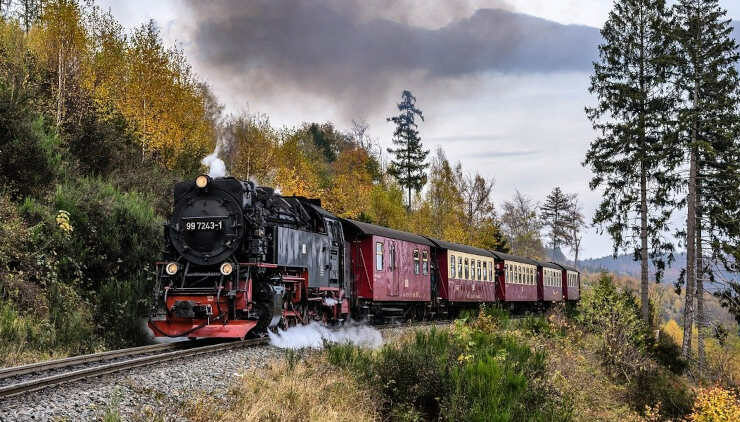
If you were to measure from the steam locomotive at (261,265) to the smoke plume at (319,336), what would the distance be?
0.30 m

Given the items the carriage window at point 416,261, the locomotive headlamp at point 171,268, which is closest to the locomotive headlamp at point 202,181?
the locomotive headlamp at point 171,268

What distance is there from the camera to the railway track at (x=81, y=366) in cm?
714

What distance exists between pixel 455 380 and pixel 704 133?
2213 cm

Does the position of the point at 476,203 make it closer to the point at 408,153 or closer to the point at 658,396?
the point at 408,153

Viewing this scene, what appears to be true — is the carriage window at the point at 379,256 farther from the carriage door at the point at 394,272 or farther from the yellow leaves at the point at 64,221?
the yellow leaves at the point at 64,221

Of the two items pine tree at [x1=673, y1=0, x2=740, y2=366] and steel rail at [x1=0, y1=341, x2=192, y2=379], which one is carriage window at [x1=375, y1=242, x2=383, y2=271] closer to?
steel rail at [x1=0, y1=341, x2=192, y2=379]

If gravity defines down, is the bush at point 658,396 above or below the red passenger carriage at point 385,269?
below

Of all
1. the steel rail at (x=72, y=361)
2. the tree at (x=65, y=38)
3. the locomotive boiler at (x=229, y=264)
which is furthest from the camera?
the tree at (x=65, y=38)

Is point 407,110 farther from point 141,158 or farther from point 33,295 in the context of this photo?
point 33,295

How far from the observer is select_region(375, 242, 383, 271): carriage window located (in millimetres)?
18297

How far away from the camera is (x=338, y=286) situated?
54.4 ft

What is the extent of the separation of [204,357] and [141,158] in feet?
53.6

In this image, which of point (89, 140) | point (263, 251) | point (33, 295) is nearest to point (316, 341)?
point (263, 251)

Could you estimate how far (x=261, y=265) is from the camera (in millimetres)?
12227
